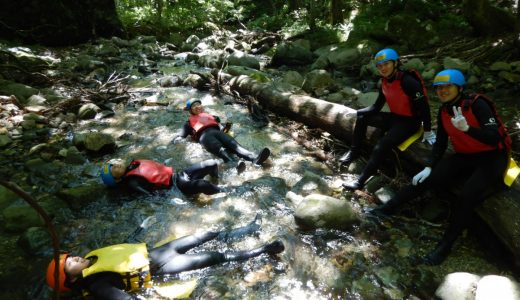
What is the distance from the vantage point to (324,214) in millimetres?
4180

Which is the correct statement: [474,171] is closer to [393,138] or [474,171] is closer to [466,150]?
[466,150]

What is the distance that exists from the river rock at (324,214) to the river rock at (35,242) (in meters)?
2.93

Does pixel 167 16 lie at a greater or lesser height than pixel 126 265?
lesser

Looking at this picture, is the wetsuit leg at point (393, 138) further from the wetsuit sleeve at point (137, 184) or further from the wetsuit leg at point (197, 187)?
the wetsuit sleeve at point (137, 184)

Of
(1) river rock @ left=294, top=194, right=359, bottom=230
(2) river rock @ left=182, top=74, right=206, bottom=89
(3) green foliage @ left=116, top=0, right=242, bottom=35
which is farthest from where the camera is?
(3) green foliage @ left=116, top=0, right=242, bottom=35

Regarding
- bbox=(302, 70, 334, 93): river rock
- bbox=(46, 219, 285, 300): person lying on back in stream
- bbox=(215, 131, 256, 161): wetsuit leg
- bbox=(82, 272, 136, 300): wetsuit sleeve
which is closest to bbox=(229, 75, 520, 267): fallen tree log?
bbox=(302, 70, 334, 93): river rock

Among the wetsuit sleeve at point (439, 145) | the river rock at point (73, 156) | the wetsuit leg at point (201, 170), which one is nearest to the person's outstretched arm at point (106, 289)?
the wetsuit leg at point (201, 170)

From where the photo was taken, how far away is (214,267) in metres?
3.70

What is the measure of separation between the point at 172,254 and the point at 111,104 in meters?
6.21

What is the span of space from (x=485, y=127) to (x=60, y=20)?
1571cm

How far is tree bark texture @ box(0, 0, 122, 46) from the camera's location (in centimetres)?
1277

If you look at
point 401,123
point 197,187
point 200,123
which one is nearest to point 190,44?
point 200,123

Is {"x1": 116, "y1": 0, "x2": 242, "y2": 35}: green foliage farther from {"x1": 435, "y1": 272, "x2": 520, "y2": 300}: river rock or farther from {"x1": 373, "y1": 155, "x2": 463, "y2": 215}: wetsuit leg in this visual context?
{"x1": 435, "y1": 272, "x2": 520, "y2": 300}: river rock

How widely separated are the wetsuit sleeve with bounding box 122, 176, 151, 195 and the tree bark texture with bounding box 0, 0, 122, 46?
942 cm
